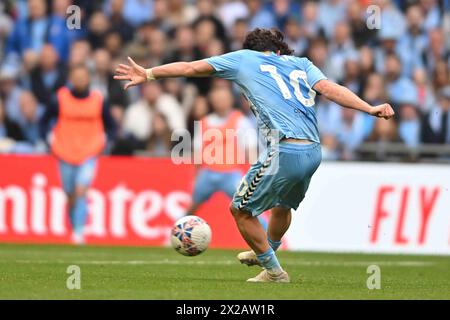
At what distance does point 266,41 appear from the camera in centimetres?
1091

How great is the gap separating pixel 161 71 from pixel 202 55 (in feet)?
34.7

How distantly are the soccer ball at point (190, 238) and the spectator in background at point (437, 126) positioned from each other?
956 cm

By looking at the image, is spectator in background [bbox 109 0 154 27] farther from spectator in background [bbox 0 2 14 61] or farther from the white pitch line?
the white pitch line

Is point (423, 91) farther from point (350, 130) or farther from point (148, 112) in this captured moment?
point (148, 112)

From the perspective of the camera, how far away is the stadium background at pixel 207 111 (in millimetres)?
18172

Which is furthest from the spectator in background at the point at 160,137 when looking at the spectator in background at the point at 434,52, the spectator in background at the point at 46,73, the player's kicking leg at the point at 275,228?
the player's kicking leg at the point at 275,228

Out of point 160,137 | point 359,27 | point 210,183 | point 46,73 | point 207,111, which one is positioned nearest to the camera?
point 210,183

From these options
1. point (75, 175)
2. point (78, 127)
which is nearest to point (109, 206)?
point (75, 175)

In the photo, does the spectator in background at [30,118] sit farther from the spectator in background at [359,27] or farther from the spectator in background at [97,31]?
the spectator in background at [359,27]

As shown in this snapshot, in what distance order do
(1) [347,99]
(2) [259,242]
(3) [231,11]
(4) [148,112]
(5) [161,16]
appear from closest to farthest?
(1) [347,99] < (2) [259,242] < (4) [148,112] < (5) [161,16] < (3) [231,11]

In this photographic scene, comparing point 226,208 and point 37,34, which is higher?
point 37,34

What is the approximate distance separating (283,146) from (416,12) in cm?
1238

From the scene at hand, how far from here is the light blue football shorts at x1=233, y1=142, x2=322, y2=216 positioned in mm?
10570
